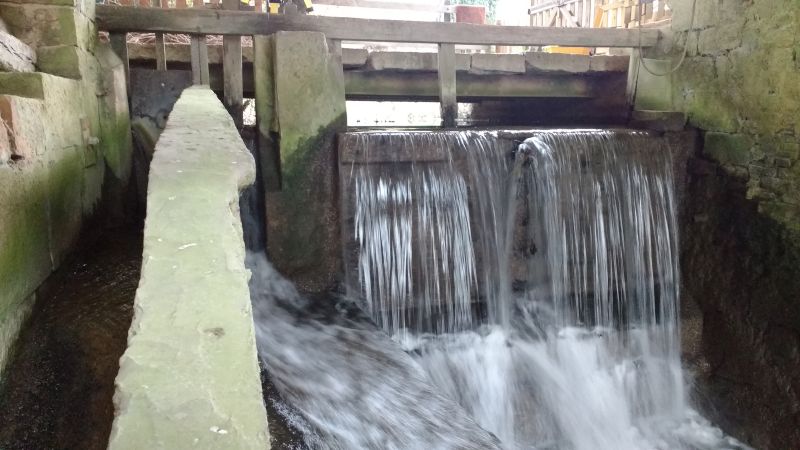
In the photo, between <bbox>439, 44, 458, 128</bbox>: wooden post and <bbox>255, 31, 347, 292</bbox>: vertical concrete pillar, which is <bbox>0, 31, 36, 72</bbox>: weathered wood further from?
<bbox>439, 44, 458, 128</bbox>: wooden post

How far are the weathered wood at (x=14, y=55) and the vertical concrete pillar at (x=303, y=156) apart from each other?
60.1 inches

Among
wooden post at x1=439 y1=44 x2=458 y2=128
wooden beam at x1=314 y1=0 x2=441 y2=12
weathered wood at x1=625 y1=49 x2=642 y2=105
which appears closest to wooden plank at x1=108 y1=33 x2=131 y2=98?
wooden post at x1=439 y1=44 x2=458 y2=128

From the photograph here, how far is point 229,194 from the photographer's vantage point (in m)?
1.92

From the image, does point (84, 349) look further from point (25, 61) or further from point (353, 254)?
point (353, 254)

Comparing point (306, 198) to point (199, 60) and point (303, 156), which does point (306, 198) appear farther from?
point (199, 60)

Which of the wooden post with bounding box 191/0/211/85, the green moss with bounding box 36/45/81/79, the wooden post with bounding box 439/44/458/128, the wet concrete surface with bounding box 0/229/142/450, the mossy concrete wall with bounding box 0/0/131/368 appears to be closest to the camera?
the wet concrete surface with bounding box 0/229/142/450

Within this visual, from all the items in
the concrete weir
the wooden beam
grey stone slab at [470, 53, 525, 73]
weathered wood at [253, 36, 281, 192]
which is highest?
the wooden beam

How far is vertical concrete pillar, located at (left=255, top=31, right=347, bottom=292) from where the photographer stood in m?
4.15

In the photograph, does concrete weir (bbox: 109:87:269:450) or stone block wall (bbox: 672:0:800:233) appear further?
stone block wall (bbox: 672:0:800:233)

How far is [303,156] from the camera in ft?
13.8

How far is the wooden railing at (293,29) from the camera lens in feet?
13.8

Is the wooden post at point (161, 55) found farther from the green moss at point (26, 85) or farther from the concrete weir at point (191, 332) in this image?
the concrete weir at point (191, 332)

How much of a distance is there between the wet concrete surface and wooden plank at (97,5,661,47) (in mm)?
2230

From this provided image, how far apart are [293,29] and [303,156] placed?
41.2 inches
